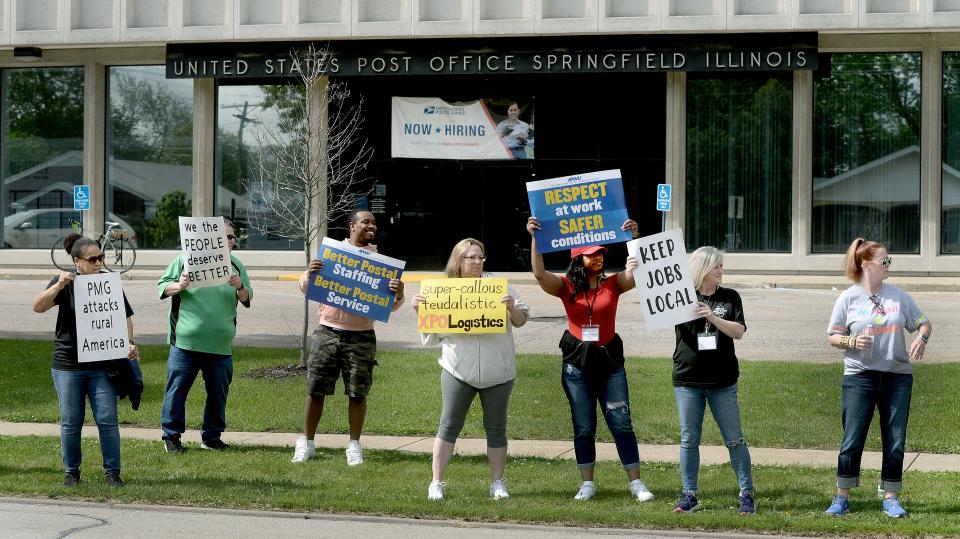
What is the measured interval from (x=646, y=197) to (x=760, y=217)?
285cm

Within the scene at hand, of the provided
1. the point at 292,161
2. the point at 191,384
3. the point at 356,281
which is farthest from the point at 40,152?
the point at 356,281

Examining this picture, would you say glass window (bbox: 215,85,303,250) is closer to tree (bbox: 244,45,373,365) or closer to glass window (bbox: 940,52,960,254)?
tree (bbox: 244,45,373,365)

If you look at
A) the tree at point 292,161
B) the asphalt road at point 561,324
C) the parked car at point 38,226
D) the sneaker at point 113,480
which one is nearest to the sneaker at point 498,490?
the sneaker at point 113,480

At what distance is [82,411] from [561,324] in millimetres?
11186

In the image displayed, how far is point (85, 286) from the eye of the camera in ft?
28.7

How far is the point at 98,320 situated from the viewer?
28.5 ft

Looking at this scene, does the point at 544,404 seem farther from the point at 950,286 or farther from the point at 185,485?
the point at 950,286

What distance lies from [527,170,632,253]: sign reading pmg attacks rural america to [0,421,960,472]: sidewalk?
89.9 inches

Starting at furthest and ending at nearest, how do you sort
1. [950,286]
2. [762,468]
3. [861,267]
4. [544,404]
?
1. [950,286]
2. [544,404]
3. [762,468]
4. [861,267]

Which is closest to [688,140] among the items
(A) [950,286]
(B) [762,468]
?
(A) [950,286]

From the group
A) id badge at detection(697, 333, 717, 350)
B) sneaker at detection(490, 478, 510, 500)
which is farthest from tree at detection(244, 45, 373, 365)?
id badge at detection(697, 333, 717, 350)

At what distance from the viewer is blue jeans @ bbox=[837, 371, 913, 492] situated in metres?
7.88

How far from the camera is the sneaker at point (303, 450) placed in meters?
9.82

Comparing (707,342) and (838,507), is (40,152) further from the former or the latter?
(838,507)
